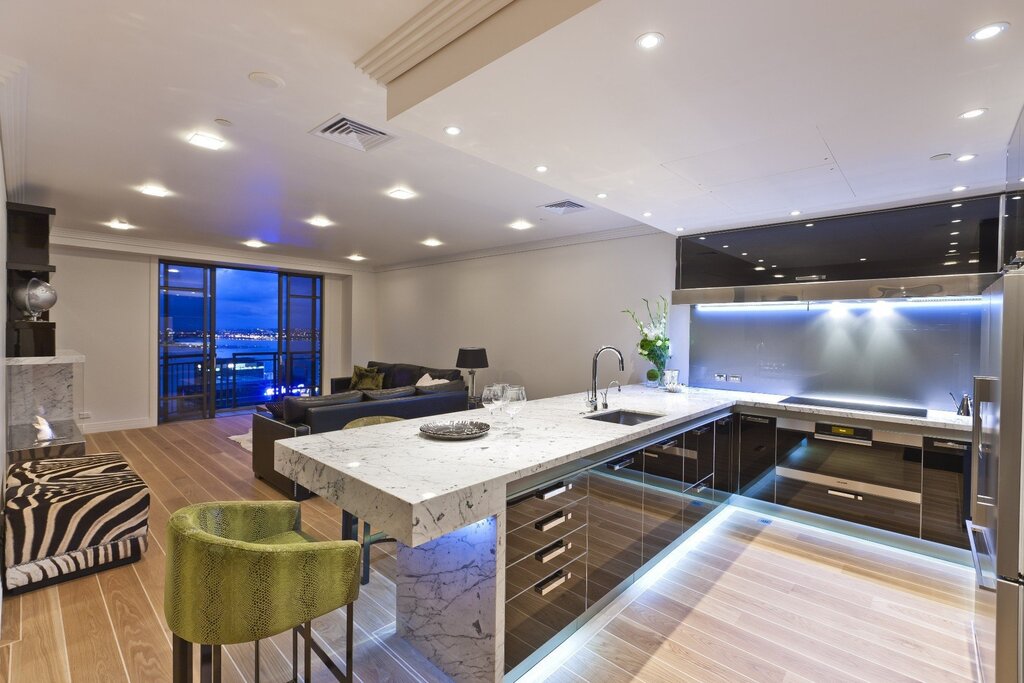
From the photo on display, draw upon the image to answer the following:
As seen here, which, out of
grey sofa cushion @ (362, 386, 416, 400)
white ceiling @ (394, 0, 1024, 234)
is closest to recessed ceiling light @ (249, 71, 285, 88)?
white ceiling @ (394, 0, 1024, 234)

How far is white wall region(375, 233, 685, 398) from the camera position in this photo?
496 cm

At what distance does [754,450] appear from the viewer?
3541 mm

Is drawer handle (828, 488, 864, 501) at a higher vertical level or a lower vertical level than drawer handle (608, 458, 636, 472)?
lower

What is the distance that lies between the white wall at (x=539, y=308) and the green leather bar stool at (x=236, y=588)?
153 inches

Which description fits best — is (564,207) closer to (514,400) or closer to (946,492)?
(514,400)

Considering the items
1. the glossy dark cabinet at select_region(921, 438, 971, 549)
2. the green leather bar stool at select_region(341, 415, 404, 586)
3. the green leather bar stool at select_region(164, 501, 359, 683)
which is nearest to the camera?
the green leather bar stool at select_region(164, 501, 359, 683)

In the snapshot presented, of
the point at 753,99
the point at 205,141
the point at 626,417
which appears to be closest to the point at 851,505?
the point at 626,417

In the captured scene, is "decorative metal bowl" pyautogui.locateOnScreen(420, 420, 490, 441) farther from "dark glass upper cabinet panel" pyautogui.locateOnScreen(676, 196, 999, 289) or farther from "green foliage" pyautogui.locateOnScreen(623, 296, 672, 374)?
"dark glass upper cabinet panel" pyautogui.locateOnScreen(676, 196, 999, 289)

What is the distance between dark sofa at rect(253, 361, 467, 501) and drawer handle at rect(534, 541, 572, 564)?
2.51 meters

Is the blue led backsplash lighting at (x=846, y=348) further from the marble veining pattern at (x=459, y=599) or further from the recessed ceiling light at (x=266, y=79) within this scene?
the recessed ceiling light at (x=266, y=79)

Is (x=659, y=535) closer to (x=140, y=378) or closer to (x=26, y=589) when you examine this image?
(x=26, y=589)

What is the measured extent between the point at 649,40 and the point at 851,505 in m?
3.25

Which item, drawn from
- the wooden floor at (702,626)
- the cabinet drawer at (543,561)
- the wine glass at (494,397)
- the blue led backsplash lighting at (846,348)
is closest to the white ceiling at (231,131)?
the wine glass at (494,397)

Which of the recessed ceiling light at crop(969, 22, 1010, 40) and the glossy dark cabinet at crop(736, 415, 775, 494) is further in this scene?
the glossy dark cabinet at crop(736, 415, 775, 494)
